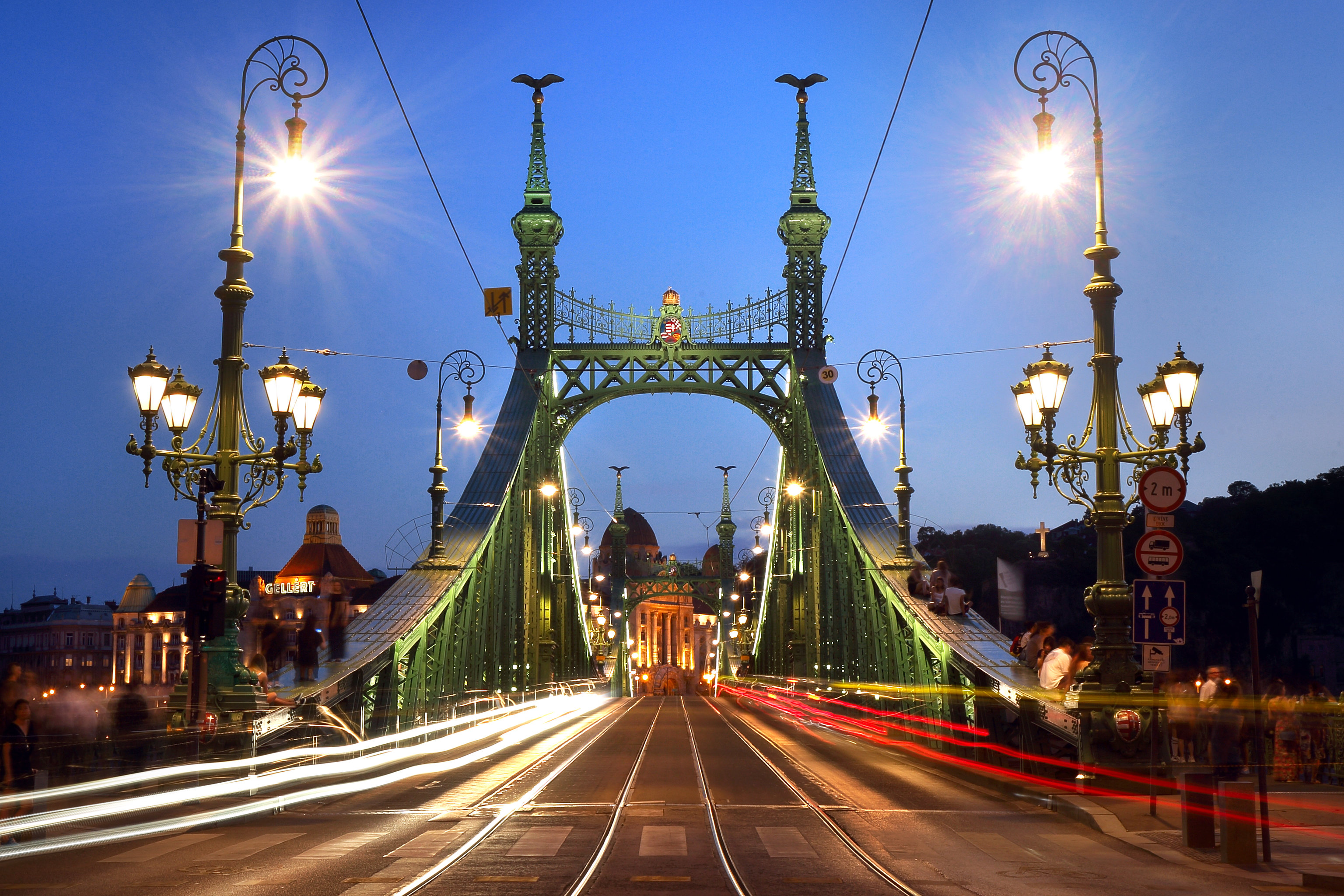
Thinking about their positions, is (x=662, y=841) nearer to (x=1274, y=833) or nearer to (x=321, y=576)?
(x=1274, y=833)

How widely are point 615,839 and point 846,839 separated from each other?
2.06 meters

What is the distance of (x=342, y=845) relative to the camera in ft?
36.1

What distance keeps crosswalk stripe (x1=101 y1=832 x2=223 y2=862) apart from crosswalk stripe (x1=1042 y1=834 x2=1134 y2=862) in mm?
7597

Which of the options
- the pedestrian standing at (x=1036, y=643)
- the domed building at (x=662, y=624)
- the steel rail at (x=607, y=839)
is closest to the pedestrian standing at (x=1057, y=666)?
the pedestrian standing at (x=1036, y=643)

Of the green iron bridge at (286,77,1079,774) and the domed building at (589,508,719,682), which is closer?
the green iron bridge at (286,77,1079,774)

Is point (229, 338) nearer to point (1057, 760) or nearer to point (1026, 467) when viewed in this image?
point (1026, 467)

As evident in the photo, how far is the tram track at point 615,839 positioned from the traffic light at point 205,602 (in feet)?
11.2

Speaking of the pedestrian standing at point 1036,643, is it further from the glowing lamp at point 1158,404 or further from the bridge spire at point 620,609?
the bridge spire at point 620,609

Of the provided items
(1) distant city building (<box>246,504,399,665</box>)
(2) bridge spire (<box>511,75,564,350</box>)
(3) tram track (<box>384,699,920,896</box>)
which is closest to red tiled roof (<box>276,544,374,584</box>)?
(1) distant city building (<box>246,504,399,665</box>)

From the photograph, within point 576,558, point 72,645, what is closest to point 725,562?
point 576,558

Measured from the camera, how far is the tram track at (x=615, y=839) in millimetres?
8906

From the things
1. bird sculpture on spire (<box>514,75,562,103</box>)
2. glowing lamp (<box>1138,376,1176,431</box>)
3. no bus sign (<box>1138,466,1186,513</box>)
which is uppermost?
bird sculpture on spire (<box>514,75,562,103</box>)

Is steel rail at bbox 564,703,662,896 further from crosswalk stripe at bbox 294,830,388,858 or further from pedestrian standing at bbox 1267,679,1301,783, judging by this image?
pedestrian standing at bbox 1267,679,1301,783

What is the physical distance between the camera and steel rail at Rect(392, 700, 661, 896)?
29.7 feet
